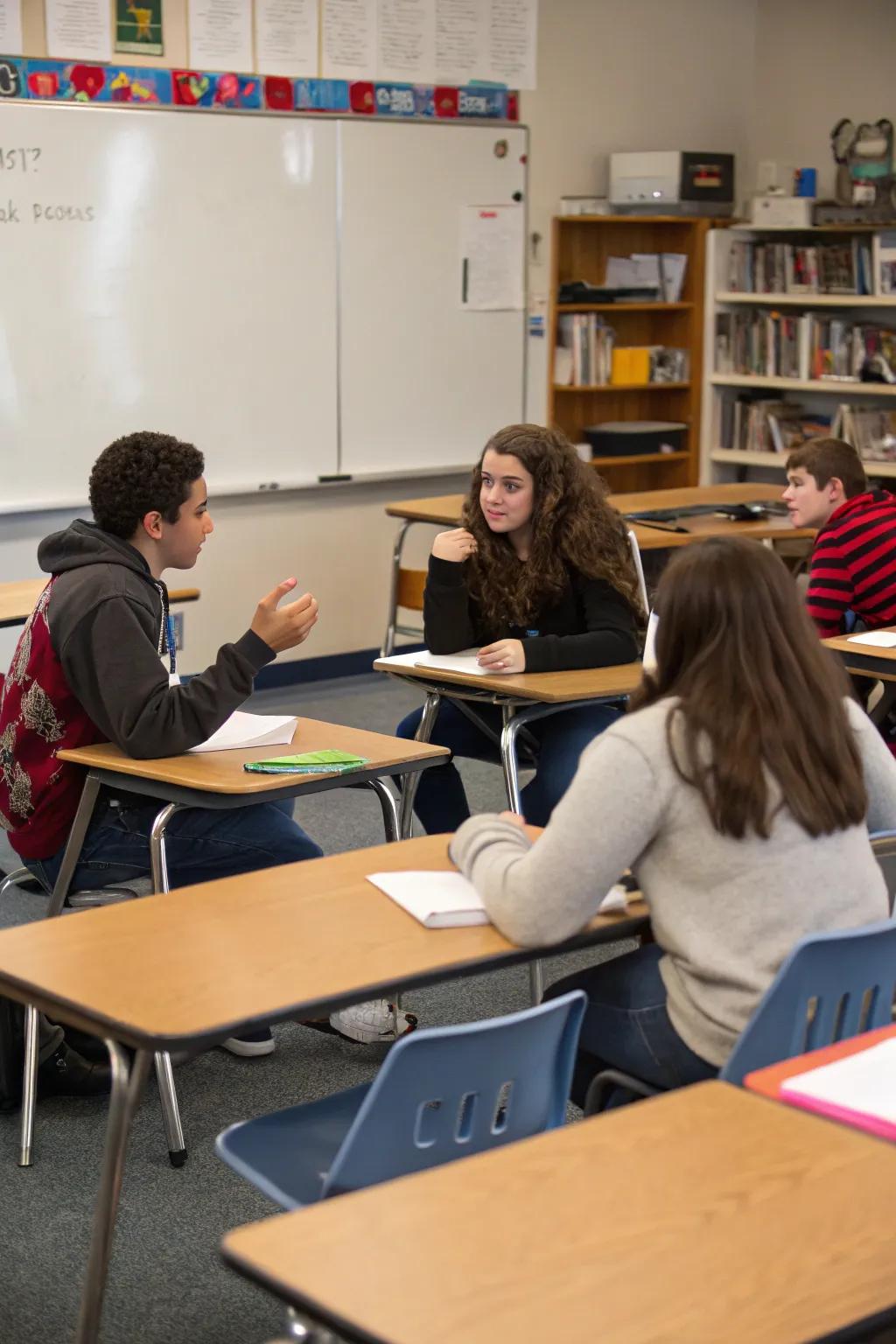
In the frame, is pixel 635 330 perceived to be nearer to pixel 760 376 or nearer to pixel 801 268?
pixel 760 376

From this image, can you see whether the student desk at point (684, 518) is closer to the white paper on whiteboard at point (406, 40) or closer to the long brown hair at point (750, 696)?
the white paper on whiteboard at point (406, 40)

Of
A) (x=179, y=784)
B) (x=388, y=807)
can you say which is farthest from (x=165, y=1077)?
(x=388, y=807)

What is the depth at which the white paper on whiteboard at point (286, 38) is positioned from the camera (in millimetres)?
6020

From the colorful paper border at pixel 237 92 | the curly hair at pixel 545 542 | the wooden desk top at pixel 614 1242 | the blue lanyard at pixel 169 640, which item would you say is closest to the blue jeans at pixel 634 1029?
the wooden desk top at pixel 614 1242

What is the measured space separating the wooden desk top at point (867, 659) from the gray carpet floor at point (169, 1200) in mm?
963

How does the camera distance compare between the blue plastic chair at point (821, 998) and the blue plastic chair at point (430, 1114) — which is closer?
the blue plastic chair at point (430, 1114)

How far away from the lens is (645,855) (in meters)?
2.04

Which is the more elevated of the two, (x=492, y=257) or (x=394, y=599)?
(x=492, y=257)

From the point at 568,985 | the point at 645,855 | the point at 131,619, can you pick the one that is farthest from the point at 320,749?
the point at 645,855

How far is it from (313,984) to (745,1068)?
19.8 inches

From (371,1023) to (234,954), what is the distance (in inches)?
53.0

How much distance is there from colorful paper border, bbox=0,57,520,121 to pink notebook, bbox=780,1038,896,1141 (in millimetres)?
4742

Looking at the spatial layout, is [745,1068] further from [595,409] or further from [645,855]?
[595,409]

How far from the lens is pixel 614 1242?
1322 mm
